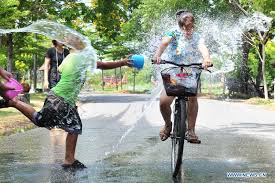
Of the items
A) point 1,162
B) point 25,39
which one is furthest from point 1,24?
point 1,162

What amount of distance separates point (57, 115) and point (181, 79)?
1619mm

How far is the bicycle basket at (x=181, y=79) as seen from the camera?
7160 millimetres

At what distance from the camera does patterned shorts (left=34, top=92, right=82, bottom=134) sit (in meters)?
7.36

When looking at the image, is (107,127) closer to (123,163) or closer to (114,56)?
(123,163)

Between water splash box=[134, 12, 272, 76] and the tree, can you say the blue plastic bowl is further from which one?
the tree

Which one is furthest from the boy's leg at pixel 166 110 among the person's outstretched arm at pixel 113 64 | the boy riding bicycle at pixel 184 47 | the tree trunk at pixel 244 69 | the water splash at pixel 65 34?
the tree trunk at pixel 244 69

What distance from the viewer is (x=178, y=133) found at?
23.9 feet

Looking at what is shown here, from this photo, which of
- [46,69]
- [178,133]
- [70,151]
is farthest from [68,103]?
[46,69]

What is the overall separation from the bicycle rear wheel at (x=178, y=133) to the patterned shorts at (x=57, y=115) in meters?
1.25

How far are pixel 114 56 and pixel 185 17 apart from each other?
5008 cm

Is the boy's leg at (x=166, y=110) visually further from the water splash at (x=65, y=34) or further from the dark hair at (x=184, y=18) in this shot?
the water splash at (x=65, y=34)

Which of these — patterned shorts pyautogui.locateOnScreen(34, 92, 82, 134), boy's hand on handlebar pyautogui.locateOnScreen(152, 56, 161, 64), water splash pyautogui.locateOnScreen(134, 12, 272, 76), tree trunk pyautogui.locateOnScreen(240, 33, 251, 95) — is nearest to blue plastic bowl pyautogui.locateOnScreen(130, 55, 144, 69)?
boy's hand on handlebar pyautogui.locateOnScreen(152, 56, 161, 64)

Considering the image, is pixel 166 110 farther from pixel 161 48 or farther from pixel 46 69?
pixel 46 69

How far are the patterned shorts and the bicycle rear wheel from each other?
1.25 meters
